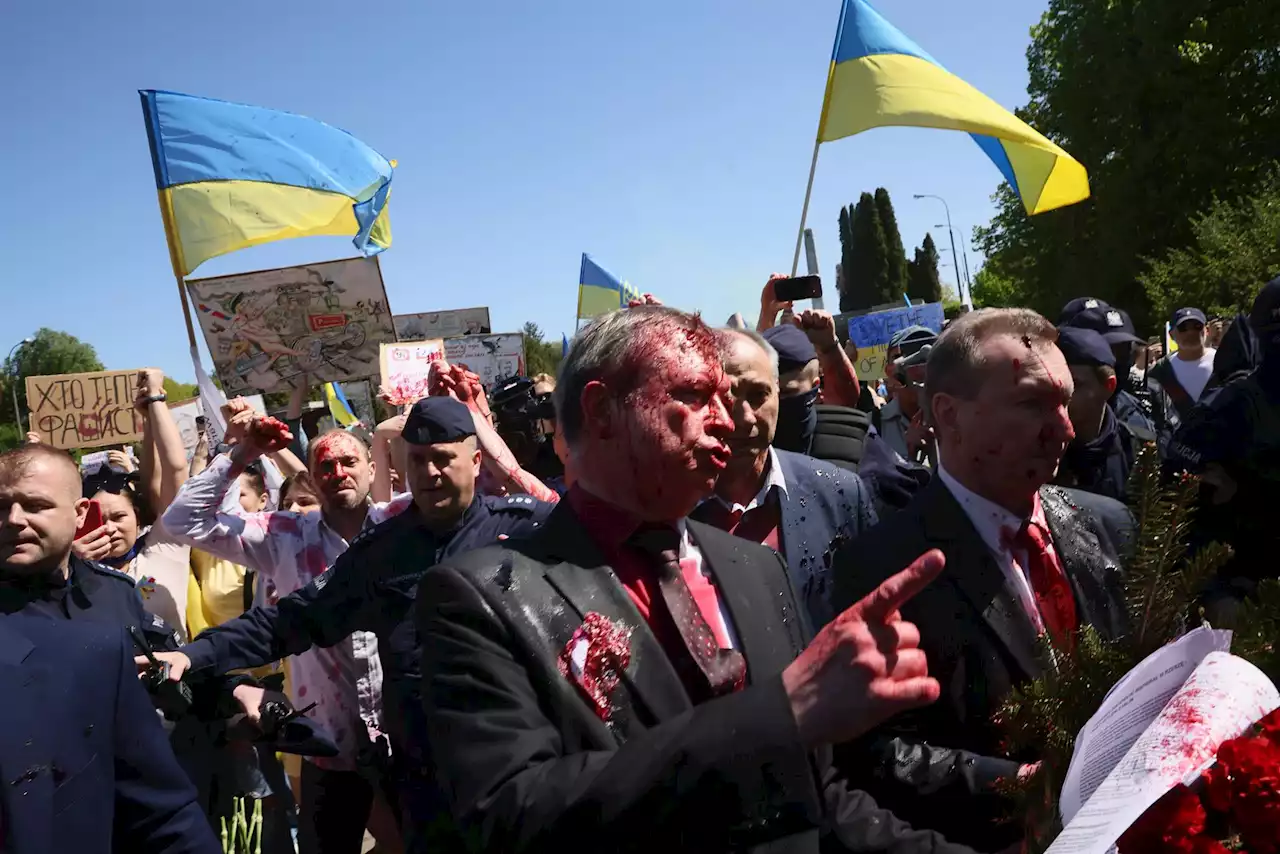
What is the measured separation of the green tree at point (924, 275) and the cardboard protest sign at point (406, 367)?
7977 centimetres

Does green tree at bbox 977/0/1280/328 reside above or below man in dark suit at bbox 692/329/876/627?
above

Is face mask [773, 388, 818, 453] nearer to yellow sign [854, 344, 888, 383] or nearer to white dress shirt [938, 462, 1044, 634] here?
white dress shirt [938, 462, 1044, 634]

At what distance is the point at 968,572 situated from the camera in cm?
233

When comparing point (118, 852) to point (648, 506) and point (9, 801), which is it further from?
point (648, 506)

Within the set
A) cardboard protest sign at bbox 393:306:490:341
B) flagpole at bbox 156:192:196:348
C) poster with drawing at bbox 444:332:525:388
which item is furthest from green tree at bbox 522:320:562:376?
flagpole at bbox 156:192:196:348

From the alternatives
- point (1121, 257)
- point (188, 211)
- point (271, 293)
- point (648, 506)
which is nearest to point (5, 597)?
point (648, 506)

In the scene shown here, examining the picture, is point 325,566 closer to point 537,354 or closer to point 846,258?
point 537,354

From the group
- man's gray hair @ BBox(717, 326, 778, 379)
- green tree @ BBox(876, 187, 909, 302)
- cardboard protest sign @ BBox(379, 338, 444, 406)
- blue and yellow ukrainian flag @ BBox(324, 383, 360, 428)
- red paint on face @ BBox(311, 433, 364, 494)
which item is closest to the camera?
man's gray hair @ BBox(717, 326, 778, 379)

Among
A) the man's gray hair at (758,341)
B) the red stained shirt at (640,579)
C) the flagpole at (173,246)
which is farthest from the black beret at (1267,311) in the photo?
the flagpole at (173,246)

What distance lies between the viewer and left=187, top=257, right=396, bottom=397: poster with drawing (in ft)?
23.4

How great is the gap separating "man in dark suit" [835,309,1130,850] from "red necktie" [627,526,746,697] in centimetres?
63

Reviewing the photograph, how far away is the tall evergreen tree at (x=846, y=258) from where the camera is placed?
83.8 meters

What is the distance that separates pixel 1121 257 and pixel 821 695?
32.9 metres

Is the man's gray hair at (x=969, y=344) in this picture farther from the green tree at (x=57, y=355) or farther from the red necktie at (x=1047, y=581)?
the green tree at (x=57, y=355)
